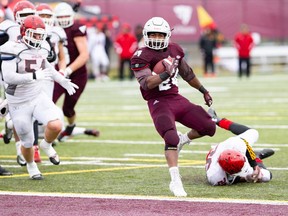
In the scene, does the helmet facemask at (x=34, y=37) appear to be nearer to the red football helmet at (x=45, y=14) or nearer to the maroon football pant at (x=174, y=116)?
the maroon football pant at (x=174, y=116)

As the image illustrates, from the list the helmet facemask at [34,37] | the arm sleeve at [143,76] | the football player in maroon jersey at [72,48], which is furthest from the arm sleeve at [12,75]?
the football player in maroon jersey at [72,48]

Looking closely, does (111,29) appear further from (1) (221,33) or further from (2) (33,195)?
(2) (33,195)

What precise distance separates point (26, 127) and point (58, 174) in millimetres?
687

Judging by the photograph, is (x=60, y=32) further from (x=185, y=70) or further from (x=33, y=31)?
(x=185, y=70)

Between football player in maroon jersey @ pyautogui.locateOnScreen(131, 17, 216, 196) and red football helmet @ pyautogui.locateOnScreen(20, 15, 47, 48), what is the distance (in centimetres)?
95

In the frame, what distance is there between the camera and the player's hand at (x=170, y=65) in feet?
25.2

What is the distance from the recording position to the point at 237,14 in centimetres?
3353

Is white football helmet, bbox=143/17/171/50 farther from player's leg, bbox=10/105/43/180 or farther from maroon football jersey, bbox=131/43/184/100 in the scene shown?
player's leg, bbox=10/105/43/180

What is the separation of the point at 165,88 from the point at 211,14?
25258 mm

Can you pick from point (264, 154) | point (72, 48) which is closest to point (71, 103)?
point (72, 48)

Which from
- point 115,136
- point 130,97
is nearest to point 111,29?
point 130,97

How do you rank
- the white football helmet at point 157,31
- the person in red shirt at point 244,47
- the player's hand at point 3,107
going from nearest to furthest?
the white football helmet at point 157,31
the player's hand at point 3,107
the person in red shirt at point 244,47

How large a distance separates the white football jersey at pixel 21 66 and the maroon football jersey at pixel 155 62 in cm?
104

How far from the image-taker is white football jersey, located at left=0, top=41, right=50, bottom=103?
838 centimetres
